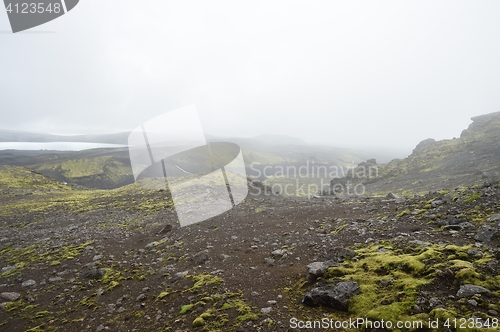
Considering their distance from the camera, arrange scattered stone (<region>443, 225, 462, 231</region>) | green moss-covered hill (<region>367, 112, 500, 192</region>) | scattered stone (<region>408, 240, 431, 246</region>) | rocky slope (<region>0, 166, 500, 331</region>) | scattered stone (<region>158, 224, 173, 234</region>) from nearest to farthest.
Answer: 1. rocky slope (<region>0, 166, 500, 331</region>)
2. scattered stone (<region>408, 240, 431, 246</region>)
3. scattered stone (<region>443, 225, 462, 231</region>)
4. scattered stone (<region>158, 224, 173, 234</region>)
5. green moss-covered hill (<region>367, 112, 500, 192</region>)

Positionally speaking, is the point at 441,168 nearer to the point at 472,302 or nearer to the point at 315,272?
the point at 315,272

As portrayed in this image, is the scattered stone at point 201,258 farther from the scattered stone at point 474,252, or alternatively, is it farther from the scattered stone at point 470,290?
the scattered stone at point 474,252

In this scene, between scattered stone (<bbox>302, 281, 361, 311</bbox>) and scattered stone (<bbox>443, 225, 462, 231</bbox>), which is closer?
scattered stone (<bbox>302, 281, 361, 311</bbox>)

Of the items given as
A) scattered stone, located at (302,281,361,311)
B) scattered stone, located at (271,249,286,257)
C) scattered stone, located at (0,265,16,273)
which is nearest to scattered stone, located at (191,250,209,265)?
scattered stone, located at (271,249,286,257)

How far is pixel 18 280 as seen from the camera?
15461 mm

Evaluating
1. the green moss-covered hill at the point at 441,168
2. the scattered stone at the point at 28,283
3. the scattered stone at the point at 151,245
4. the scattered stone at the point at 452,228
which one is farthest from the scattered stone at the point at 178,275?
the green moss-covered hill at the point at 441,168

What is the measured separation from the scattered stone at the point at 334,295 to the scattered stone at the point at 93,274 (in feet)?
44.1

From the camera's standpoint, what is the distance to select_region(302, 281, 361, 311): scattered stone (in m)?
8.17

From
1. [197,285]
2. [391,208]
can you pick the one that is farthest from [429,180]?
[197,285]

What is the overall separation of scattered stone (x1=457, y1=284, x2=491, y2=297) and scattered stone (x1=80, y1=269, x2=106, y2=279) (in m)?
18.2

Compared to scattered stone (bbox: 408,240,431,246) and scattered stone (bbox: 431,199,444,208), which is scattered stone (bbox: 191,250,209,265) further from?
scattered stone (bbox: 431,199,444,208)

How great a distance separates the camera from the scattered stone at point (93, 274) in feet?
49.4

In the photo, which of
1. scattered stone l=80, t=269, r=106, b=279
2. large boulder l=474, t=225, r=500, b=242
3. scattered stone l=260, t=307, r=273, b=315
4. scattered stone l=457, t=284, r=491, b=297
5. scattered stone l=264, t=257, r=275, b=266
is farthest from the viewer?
scattered stone l=80, t=269, r=106, b=279

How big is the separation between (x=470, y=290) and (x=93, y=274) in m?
18.9
